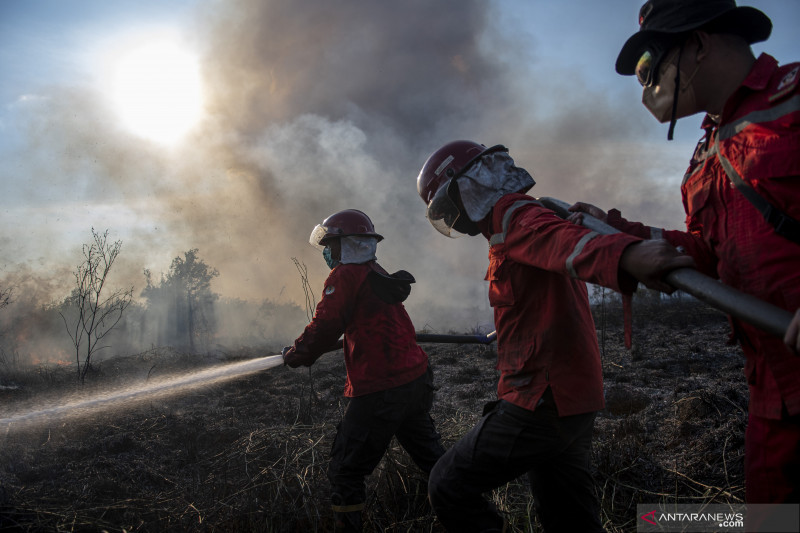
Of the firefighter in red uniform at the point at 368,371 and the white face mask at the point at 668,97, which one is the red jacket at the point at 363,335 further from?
the white face mask at the point at 668,97

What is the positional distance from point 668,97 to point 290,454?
4.23 meters

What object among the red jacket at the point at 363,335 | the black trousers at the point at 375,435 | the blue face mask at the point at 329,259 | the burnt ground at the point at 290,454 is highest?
the blue face mask at the point at 329,259

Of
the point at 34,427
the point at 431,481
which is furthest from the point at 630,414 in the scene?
the point at 34,427

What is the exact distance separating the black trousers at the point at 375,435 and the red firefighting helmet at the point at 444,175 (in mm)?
1408

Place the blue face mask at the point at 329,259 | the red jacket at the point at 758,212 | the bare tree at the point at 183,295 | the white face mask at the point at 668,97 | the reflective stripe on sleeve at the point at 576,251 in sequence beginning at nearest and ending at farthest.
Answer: the red jacket at the point at 758,212 < the reflective stripe on sleeve at the point at 576,251 < the white face mask at the point at 668,97 < the blue face mask at the point at 329,259 < the bare tree at the point at 183,295

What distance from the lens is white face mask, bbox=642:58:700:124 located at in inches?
61.7

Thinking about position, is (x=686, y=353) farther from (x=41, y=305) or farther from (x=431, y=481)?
(x=41, y=305)

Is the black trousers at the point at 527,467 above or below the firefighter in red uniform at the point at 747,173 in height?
below

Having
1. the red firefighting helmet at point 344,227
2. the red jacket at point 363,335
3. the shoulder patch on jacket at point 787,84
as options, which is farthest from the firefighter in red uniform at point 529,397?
the red firefighting helmet at point 344,227

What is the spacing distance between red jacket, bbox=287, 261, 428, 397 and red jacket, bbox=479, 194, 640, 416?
1.44 meters

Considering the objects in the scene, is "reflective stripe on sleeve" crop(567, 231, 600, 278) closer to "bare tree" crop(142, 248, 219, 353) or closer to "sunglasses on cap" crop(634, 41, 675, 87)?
"sunglasses on cap" crop(634, 41, 675, 87)

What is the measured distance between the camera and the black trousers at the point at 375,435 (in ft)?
10.5

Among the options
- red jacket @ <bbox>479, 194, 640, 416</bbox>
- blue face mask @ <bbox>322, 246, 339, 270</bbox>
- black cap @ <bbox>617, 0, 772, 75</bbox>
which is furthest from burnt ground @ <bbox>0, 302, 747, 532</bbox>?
black cap @ <bbox>617, 0, 772, 75</bbox>

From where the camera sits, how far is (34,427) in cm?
612
